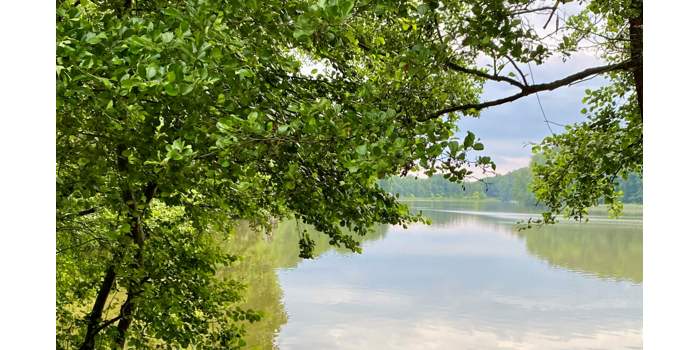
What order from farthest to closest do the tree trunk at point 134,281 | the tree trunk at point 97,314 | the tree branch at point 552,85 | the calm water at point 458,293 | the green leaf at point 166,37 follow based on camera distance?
the calm water at point 458,293, the tree trunk at point 97,314, the tree trunk at point 134,281, the tree branch at point 552,85, the green leaf at point 166,37

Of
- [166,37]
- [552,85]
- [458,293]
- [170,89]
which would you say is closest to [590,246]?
[458,293]

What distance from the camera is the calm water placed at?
21.5m

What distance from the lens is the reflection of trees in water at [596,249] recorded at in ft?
101

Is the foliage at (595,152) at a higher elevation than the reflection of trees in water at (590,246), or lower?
higher

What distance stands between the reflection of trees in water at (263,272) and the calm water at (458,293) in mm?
74

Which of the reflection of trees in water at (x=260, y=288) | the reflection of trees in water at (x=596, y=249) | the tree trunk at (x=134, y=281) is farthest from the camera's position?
the reflection of trees in water at (x=596, y=249)

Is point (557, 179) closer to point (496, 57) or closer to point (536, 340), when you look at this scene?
point (496, 57)

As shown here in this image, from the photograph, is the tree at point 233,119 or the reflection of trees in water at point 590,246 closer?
the tree at point 233,119

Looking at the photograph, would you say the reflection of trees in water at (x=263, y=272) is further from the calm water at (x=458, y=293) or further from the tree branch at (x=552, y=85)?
the tree branch at (x=552, y=85)

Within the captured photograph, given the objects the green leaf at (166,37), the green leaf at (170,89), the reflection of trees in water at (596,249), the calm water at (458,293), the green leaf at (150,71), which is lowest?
the calm water at (458,293)

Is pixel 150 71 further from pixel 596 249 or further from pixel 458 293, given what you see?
pixel 596 249

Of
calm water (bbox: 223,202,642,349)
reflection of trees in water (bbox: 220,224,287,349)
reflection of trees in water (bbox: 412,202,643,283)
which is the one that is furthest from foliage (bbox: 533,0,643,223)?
reflection of trees in water (bbox: 412,202,643,283)

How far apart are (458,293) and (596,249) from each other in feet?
36.6

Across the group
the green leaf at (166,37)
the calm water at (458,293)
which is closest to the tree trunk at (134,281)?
the green leaf at (166,37)
